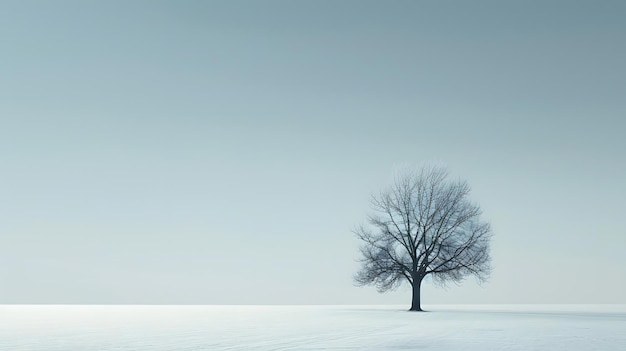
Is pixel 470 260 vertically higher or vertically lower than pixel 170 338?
higher

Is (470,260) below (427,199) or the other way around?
below

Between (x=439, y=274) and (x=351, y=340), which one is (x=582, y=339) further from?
(x=439, y=274)

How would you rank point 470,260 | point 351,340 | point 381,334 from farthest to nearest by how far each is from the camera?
1. point 470,260
2. point 381,334
3. point 351,340

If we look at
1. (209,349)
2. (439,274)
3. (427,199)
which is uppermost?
(427,199)

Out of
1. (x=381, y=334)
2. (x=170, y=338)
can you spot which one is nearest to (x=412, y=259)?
(x=381, y=334)

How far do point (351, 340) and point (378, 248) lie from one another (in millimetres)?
38350

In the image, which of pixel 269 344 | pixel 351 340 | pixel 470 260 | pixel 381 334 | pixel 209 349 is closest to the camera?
pixel 209 349

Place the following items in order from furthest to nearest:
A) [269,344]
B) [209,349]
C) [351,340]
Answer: [351,340] → [269,344] → [209,349]

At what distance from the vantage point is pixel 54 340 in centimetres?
2281

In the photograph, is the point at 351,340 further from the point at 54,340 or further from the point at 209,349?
the point at 54,340

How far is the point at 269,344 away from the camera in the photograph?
68.5 feet

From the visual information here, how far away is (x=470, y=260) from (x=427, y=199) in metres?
6.22

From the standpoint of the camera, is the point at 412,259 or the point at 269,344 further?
the point at 412,259

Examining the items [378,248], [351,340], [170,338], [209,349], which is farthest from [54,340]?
[378,248]
